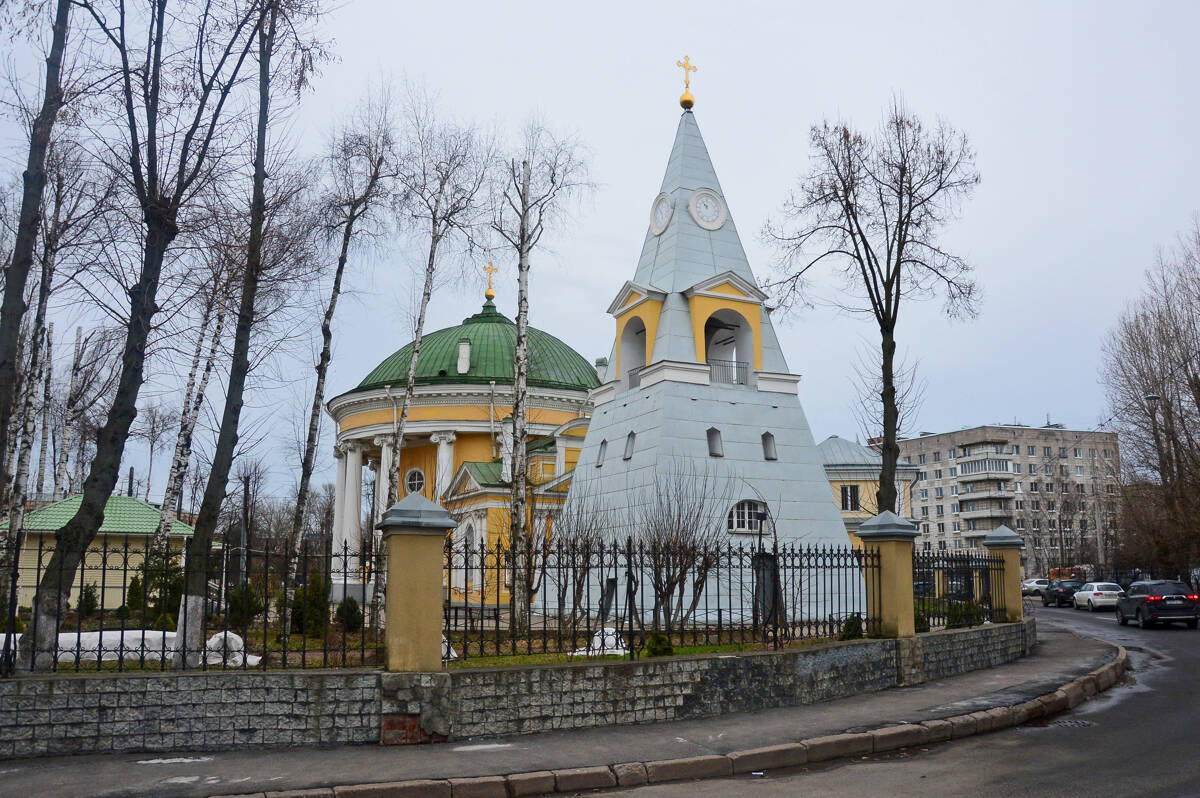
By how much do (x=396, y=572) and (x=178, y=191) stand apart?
5669mm

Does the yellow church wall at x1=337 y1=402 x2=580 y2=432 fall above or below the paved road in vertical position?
above

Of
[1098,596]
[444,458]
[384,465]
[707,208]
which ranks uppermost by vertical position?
[707,208]

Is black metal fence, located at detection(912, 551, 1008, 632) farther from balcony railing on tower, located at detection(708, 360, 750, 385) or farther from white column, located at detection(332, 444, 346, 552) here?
white column, located at detection(332, 444, 346, 552)

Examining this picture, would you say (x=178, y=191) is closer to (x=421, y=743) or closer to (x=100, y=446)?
(x=100, y=446)

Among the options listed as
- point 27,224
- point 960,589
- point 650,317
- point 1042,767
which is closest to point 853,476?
point 650,317

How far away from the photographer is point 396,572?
9.58m

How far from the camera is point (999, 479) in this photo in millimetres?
92062

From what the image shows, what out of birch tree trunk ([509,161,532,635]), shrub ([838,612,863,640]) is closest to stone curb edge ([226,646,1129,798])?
shrub ([838,612,863,640])

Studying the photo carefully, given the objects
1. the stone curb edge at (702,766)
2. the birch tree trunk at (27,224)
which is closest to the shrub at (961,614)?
the stone curb edge at (702,766)

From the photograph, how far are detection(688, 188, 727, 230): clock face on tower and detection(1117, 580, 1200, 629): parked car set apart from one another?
18.4 metres

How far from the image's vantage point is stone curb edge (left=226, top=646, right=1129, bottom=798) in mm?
7711

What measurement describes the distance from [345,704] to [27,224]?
6617mm

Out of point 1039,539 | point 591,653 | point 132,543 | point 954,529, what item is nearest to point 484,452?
point 132,543

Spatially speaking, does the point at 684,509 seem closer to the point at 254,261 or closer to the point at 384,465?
the point at 254,261
